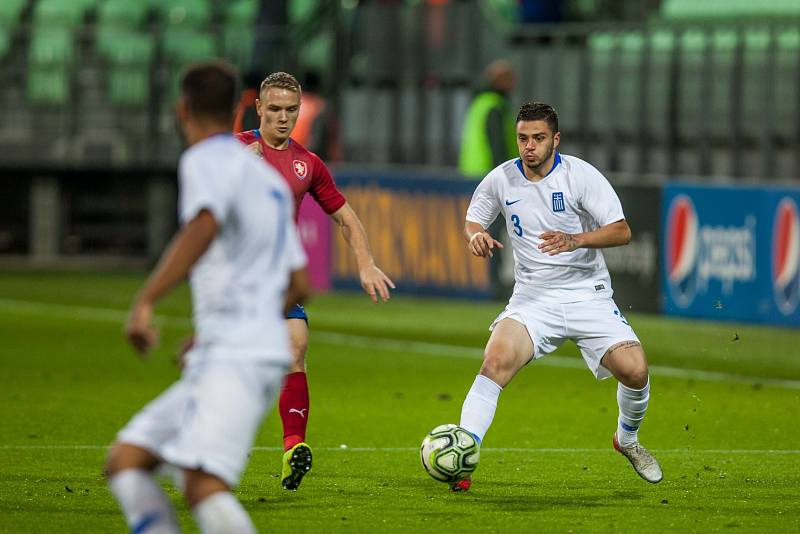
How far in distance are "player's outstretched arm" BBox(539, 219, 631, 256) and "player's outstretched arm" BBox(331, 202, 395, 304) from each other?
0.69m

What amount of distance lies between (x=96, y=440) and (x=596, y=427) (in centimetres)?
292

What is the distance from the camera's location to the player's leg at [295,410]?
8070mm

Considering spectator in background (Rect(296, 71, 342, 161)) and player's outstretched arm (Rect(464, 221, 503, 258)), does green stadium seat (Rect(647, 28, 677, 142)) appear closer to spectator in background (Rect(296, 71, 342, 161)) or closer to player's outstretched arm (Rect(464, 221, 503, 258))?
spectator in background (Rect(296, 71, 342, 161))

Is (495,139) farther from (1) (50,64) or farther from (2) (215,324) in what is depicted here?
(2) (215,324)

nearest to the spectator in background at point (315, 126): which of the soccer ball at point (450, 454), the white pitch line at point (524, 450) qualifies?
the white pitch line at point (524, 450)

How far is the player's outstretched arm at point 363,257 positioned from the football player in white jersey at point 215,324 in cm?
199

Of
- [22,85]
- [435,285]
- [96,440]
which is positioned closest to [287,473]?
[96,440]

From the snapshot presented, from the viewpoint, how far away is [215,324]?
17.6 ft

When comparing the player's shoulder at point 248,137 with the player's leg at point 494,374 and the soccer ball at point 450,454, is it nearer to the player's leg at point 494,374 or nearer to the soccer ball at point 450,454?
the player's leg at point 494,374

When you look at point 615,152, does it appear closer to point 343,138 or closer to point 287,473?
point 343,138

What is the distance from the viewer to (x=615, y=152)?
1989 centimetres

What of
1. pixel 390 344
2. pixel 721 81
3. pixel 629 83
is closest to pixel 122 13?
pixel 629 83

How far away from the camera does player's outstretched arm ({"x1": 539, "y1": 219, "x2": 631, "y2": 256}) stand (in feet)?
25.2

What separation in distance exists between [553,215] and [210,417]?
11.2ft
